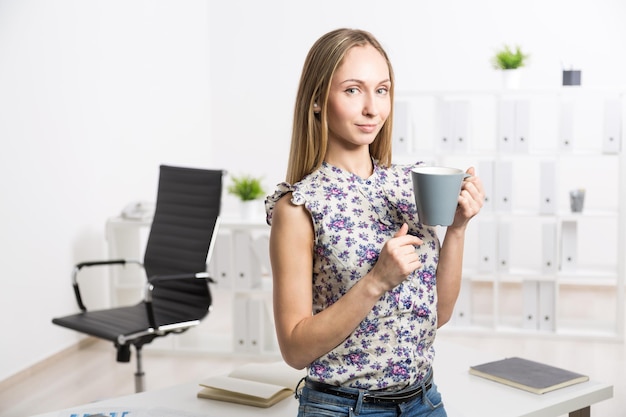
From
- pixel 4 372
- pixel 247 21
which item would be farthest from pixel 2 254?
pixel 247 21

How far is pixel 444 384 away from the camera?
76.0 inches

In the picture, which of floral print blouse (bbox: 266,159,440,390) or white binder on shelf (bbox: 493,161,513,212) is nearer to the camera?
floral print blouse (bbox: 266,159,440,390)

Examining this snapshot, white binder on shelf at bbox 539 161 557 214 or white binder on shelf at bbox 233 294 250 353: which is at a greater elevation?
white binder on shelf at bbox 539 161 557 214

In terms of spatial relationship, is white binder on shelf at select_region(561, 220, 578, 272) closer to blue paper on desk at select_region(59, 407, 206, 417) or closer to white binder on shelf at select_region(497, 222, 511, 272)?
white binder on shelf at select_region(497, 222, 511, 272)

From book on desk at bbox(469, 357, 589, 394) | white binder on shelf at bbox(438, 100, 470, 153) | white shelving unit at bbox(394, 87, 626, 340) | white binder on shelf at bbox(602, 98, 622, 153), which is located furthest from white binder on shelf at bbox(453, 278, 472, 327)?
book on desk at bbox(469, 357, 589, 394)

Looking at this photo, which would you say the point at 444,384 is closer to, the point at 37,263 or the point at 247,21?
the point at 37,263

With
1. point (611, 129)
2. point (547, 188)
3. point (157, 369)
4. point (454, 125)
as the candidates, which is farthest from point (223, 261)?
point (611, 129)

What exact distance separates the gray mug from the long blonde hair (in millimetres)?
197

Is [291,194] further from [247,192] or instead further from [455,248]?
[247,192]

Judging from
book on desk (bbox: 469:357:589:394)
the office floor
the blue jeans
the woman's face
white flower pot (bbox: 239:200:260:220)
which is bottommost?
the office floor

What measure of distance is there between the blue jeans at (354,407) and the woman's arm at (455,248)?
0.55 feet

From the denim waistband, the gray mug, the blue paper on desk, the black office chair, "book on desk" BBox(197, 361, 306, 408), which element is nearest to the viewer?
the gray mug

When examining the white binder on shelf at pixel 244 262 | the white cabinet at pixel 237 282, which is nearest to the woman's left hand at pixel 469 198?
the white cabinet at pixel 237 282

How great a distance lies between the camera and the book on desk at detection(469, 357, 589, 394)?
6.14 feet
